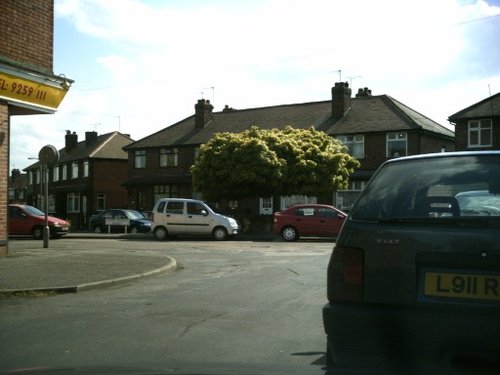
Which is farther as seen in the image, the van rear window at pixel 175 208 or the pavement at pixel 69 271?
the van rear window at pixel 175 208

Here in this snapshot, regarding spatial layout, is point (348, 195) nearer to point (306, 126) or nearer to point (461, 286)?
point (306, 126)

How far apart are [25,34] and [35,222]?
1525cm

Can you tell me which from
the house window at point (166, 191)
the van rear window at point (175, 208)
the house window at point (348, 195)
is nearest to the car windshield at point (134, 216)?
the van rear window at point (175, 208)

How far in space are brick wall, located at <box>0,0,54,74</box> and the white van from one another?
38.9 feet

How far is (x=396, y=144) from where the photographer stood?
3566 centimetres

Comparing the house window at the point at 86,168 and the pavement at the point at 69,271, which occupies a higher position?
the house window at the point at 86,168

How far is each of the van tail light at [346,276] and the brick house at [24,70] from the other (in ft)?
35.1

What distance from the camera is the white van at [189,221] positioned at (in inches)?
985

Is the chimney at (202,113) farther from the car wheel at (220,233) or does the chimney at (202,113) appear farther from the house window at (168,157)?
the car wheel at (220,233)

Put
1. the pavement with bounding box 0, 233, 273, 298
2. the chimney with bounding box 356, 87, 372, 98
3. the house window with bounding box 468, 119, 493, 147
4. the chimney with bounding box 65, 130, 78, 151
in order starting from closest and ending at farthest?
the pavement with bounding box 0, 233, 273, 298
the house window with bounding box 468, 119, 493, 147
the chimney with bounding box 356, 87, 372, 98
the chimney with bounding box 65, 130, 78, 151

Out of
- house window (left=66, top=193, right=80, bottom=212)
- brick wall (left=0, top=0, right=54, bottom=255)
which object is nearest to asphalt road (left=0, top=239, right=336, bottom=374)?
brick wall (left=0, top=0, right=54, bottom=255)

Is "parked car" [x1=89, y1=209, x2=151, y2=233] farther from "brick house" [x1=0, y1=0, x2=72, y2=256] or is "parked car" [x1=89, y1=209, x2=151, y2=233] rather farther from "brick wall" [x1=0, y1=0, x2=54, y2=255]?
"brick wall" [x1=0, y1=0, x2=54, y2=255]

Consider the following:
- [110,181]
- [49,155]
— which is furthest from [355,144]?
[110,181]

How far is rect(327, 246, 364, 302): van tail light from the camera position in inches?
151
